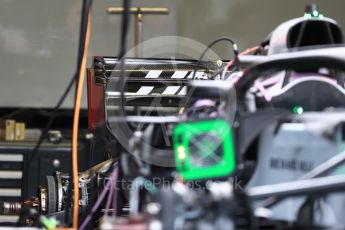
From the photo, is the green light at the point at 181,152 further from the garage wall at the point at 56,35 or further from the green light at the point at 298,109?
the garage wall at the point at 56,35

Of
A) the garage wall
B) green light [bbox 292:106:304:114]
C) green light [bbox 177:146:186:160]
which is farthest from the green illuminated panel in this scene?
the garage wall

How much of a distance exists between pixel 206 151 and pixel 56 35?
4856mm

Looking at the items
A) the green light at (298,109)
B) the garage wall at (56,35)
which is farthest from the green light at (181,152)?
the garage wall at (56,35)

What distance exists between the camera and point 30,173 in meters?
6.00

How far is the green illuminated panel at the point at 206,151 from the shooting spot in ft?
6.39

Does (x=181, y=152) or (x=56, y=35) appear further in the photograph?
(x=56, y=35)

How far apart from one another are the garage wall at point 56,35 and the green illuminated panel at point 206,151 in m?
4.50

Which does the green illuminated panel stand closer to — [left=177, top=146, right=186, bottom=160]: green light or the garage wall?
[left=177, top=146, right=186, bottom=160]: green light

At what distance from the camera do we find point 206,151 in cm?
195

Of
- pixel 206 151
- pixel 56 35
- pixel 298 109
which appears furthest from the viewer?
pixel 56 35

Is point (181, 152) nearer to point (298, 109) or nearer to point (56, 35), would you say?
point (298, 109)

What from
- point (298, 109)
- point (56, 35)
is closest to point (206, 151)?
point (298, 109)

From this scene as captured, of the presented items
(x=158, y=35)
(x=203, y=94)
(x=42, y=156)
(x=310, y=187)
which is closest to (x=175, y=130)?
(x=203, y=94)

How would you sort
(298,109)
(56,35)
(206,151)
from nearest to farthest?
(206,151) → (298,109) → (56,35)
